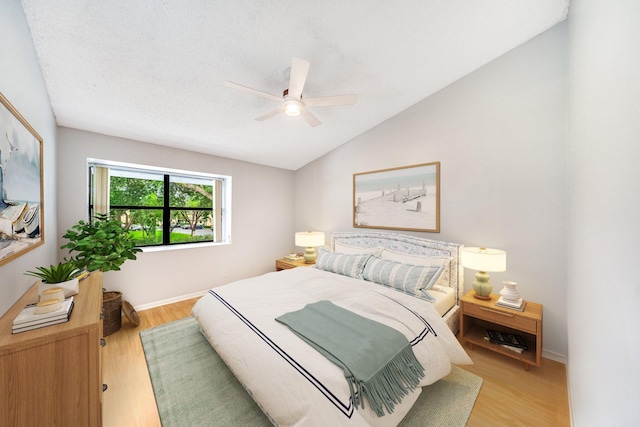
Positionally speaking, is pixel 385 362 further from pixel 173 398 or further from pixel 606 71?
pixel 606 71

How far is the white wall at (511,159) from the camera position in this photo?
2.15m

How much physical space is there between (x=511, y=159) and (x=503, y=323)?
1626 mm

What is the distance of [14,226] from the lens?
131cm

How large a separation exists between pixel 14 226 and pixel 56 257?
1755mm

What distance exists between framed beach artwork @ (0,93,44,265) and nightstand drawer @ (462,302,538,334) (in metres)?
3.36

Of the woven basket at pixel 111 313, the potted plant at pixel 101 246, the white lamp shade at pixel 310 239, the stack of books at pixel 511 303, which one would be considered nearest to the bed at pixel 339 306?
the stack of books at pixel 511 303

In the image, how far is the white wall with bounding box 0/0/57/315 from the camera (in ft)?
3.96

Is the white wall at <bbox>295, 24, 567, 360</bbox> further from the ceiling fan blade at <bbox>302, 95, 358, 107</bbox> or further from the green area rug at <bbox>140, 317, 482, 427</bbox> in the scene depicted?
the ceiling fan blade at <bbox>302, 95, 358, 107</bbox>

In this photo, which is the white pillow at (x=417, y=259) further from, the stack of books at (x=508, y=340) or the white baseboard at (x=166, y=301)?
the white baseboard at (x=166, y=301)

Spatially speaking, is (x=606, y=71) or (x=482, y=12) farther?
(x=482, y=12)

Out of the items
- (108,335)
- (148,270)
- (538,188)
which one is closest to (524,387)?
(538,188)

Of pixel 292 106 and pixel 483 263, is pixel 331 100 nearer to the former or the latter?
pixel 292 106

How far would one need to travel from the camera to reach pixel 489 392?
180 cm

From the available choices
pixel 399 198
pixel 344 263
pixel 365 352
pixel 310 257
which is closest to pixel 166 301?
pixel 310 257
